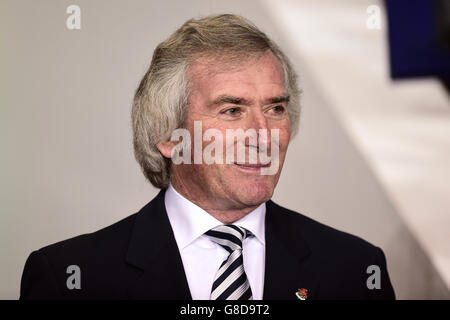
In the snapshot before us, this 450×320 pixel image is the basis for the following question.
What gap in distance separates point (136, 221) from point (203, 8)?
712mm

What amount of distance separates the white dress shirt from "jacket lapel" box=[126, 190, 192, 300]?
0.03 meters

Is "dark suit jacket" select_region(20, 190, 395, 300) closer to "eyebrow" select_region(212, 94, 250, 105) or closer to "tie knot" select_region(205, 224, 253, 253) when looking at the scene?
"tie knot" select_region(205, 224, 253, 253)

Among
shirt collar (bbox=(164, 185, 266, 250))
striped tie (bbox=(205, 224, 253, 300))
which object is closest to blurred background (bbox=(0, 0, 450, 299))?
shirt collar (bbox=(164, 185, 266, 250))

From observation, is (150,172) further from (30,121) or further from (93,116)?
(30,121)

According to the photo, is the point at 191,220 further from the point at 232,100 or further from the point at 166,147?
the point at 232,100

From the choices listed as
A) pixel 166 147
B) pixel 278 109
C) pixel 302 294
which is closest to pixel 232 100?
pixel 278 109

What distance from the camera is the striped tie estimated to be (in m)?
2.02

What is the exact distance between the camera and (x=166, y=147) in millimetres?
2129

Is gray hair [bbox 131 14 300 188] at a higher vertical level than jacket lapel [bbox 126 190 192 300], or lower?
higher

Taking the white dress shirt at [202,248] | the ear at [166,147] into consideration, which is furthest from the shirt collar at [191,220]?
the ear at [166,147]

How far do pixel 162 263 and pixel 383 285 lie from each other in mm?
713

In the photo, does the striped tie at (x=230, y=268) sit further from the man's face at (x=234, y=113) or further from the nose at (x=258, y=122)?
the nose at (x=258, y=122)

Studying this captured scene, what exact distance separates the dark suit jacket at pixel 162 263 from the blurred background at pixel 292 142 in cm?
8

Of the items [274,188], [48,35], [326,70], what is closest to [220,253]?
[274,188]
